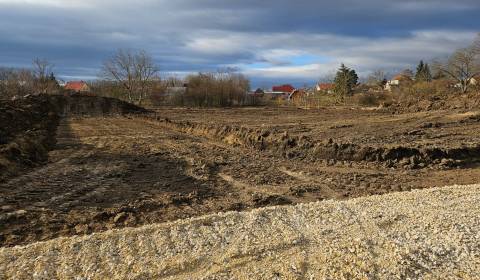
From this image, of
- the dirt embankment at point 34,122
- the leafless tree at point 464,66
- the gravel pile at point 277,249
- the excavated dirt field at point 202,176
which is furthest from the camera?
the leafless tree at point 464,66

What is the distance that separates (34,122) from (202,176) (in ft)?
53.2

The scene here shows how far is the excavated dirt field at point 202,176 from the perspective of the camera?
784cm

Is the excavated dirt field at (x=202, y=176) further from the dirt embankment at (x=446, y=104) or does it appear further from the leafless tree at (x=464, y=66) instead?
the leafless tree at (x=464, y=66)

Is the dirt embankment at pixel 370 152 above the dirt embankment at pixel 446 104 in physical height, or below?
below

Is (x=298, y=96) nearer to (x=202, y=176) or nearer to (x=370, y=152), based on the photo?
(x=370, y=152)

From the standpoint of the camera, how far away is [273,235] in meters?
5.95

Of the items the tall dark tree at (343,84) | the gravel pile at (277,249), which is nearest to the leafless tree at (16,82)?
the tall dark tree at (343,84)

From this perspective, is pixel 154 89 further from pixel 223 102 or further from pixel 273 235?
pixel 273 235

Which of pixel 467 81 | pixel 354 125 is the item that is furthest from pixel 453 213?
pixel 467 81

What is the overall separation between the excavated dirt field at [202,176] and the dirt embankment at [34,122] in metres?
0.50

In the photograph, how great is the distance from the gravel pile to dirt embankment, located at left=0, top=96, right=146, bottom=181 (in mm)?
5745

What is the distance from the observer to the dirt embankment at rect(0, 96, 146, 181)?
39.7ft

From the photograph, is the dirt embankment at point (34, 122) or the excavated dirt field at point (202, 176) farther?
the dirt embankment at point (34, 122)

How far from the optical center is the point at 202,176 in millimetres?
11047
